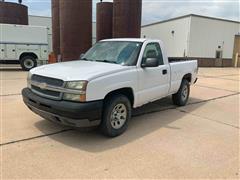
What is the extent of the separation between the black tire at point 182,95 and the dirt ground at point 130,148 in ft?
2.88

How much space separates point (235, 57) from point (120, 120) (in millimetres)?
28218

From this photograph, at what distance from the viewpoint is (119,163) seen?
358 cm

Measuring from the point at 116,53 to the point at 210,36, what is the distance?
24.0 m

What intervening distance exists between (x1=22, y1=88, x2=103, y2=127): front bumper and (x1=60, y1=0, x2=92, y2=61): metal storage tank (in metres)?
11.1

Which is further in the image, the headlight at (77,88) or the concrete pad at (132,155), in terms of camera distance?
the headlight at (77,88)

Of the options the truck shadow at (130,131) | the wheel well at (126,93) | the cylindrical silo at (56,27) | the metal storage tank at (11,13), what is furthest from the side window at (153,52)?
the metal storage tank at (11,13)

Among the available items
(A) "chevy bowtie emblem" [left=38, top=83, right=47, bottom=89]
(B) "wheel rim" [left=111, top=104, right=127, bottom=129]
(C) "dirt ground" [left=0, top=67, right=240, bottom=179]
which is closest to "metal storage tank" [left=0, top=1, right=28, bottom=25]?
(C) "dirt ground" [left=0, top=67, right=240, bottom=179]

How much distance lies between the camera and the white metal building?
25094mm

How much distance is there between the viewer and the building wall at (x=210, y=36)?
82.7ft

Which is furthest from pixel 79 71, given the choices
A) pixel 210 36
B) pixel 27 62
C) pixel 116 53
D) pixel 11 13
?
pixel 210 36

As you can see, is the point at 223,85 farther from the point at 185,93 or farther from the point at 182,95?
the point at 182,95

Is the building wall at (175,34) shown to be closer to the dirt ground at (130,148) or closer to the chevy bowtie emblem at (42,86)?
the dirt ground at (130,148)

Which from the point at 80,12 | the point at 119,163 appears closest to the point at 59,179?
the point at 119,163

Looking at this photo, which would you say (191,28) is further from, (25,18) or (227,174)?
(227,174)
